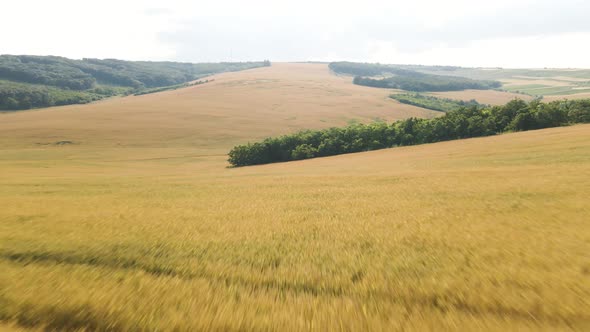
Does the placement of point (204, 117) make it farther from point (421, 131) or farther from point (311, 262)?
point (311, 262)

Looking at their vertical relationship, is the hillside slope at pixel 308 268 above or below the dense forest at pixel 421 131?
above

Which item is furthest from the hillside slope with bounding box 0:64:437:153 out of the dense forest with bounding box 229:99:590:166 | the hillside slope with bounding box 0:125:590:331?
the hillside slope with bounding box 0:125:590:331

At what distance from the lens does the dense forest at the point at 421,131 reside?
191 ft

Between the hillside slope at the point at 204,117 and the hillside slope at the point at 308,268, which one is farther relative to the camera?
the hillside slope at the point at 204,117

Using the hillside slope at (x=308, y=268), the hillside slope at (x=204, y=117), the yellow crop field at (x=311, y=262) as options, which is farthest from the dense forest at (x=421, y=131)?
the hillside slope at (x=308, y=268)

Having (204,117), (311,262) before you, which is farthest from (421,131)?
(204,117)

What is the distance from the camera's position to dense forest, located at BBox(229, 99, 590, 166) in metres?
58.2

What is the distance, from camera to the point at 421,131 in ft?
212

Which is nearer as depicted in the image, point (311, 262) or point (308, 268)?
point (308, 268)

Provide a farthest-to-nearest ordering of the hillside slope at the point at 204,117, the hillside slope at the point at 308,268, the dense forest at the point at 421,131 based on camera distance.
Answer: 1. the hillside slope at the point at 204,117
2. the dense forest at the point at 421,131
3. the hillside slope at the point at 308,268

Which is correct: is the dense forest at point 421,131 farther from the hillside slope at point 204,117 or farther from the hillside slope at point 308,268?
the hillside slope at point 308,268

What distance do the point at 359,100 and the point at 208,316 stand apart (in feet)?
501

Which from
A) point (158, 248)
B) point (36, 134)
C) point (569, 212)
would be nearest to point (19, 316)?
point (158, 248)

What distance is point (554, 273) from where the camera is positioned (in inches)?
205
